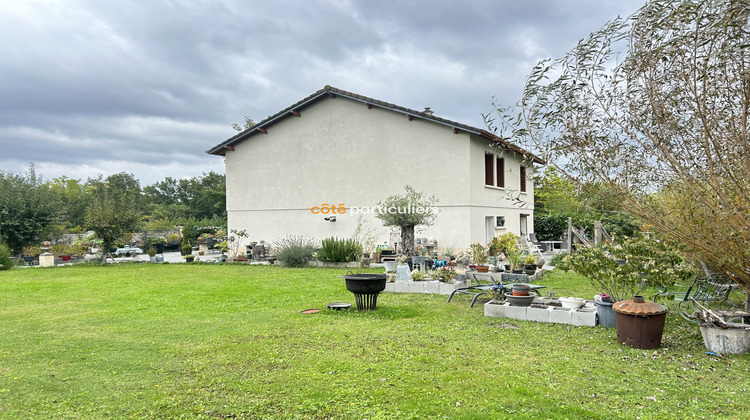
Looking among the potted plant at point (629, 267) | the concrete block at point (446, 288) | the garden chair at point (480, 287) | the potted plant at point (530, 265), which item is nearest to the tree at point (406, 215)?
the potted plant at point (530, 265)

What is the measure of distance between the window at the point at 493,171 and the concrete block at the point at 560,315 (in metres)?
11.8

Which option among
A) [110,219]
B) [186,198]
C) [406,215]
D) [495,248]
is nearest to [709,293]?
[495,248]

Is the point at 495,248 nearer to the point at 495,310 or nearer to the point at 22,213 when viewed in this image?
the point at 495,310

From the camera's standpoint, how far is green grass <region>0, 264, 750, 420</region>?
13.8 ft

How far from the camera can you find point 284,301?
10.2m

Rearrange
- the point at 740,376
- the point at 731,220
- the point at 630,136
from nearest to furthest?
the point at 740,376
the point at 731,220
the point at 630,136

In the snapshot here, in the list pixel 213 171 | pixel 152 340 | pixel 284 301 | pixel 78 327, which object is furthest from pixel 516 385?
pixel 213 171

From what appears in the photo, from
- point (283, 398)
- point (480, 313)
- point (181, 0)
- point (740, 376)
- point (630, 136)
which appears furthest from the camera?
point (181, 0)

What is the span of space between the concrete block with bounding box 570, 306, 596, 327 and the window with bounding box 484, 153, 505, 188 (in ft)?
39.3

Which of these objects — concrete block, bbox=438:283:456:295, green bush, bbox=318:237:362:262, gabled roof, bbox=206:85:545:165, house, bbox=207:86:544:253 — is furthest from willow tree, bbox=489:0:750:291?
green bush, bbox=318:237:362:262

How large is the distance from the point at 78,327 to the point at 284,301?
3.99 m

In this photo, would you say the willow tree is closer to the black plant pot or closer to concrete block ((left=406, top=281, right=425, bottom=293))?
the black plant pot

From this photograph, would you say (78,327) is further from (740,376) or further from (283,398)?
(740,376)

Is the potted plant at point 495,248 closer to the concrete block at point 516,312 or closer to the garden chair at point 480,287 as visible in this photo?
the garden chair at point 480,287
